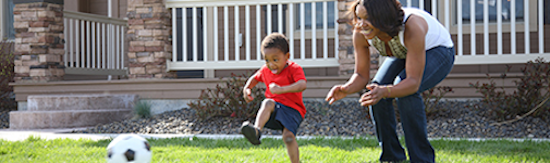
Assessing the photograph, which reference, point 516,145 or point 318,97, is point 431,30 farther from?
point 318,97

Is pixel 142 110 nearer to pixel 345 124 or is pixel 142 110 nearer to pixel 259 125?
pixel 345 124

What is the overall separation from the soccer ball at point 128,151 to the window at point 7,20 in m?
8.68

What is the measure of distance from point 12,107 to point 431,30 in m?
7.46

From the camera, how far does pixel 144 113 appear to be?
21.1ft

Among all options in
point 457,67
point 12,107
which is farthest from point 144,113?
point 457,67

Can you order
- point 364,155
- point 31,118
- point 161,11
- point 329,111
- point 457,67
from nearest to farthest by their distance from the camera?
point 364,155 → point 329,111 → point 31,118 → point 161,11 → point 457,67

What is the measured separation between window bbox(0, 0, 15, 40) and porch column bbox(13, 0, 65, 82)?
2994mm

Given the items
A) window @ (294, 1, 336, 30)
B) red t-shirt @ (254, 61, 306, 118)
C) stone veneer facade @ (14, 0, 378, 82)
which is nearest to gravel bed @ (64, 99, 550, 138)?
stone veneer facade @ (14, 0, 378, 82)

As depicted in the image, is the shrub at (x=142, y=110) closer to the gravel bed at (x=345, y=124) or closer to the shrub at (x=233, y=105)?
the gravel bed at (x=345, y=124)

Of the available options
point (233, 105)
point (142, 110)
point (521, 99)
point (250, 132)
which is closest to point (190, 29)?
point (142, 110)

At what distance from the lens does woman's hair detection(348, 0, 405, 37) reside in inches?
91.1

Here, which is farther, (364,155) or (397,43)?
(364,155)

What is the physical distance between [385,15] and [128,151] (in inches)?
54.5

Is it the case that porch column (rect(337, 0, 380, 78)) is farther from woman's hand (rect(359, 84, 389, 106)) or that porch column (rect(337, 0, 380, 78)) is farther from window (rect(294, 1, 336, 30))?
woman's hand (rect(359, 84, 389, 106))
